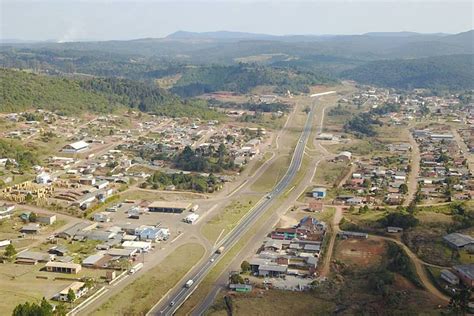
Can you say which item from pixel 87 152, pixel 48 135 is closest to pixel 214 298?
pixel 87 152

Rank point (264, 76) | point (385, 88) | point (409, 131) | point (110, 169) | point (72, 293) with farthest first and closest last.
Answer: point (385, 88), point (264, 76), point (409, 131), point (110, 169), point (72, 293)

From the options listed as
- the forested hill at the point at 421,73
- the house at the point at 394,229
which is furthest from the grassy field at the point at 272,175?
the forested hill at the point at 421,73

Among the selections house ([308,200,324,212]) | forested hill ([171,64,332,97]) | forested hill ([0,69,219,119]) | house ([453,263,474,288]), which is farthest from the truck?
forested hill ([171,64,332,97])

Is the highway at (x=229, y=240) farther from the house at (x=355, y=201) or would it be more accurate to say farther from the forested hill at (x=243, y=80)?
the forested hill at (x=243, y=80)

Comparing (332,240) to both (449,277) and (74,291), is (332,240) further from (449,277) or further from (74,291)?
(74,291)

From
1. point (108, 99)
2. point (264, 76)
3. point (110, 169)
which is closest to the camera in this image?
point (110, 169)

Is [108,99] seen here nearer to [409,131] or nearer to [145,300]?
[409,131]

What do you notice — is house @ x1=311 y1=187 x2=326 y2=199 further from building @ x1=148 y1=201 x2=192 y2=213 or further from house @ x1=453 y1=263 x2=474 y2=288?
house @ x1=453 y1=263 x2=474 y2=288
